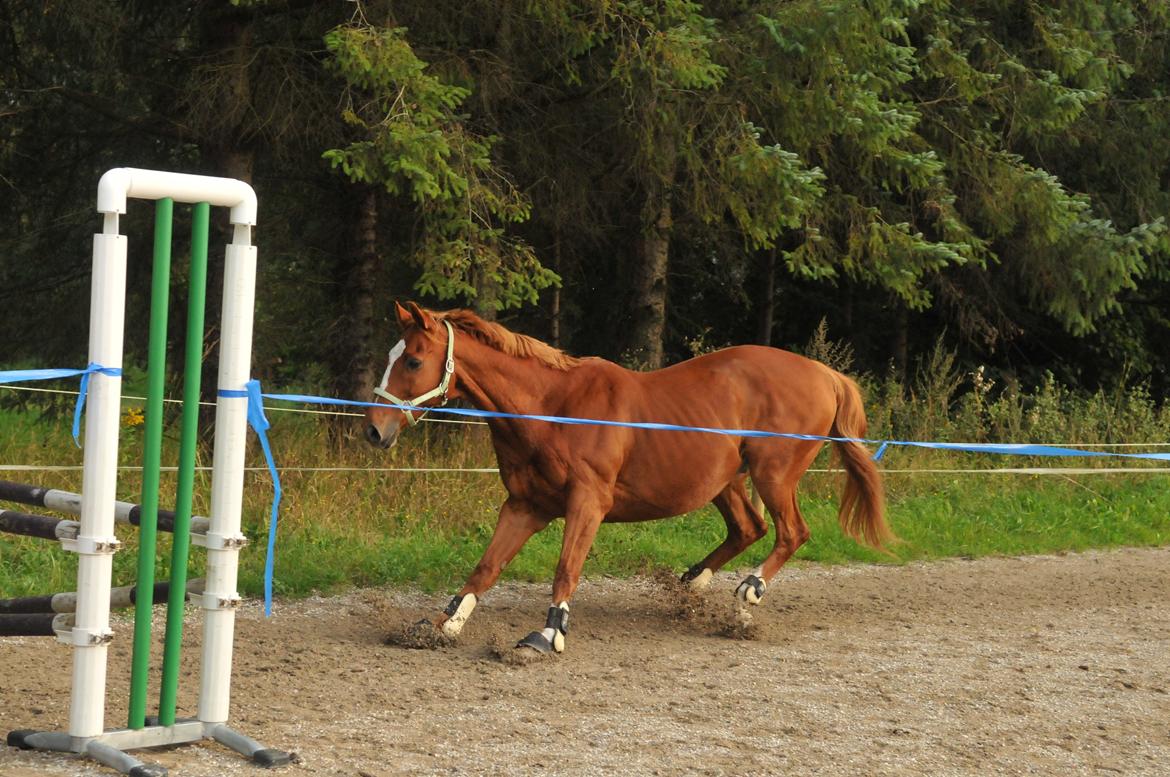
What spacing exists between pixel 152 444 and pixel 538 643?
263 cm

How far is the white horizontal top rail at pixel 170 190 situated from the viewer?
14.8ft

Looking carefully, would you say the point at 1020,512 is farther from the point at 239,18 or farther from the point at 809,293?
the point at 239,18

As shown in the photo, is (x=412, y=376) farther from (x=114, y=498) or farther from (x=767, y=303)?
(x=767, y=303)

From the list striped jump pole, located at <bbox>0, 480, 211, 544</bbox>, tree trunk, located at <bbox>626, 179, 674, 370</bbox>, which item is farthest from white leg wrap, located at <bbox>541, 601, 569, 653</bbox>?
tree trunk, located at <bbox>626, 179, 674, 370</bbox>

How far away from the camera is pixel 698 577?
8.29 metres

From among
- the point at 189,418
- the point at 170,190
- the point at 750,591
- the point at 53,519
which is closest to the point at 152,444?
the point at 189,418

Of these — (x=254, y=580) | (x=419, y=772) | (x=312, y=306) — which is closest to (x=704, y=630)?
(x=254, y=580)

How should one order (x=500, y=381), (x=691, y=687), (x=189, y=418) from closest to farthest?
(x=189, y=418) → (x=691, y=687) → (x=500, y=381)

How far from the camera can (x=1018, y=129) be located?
1326cm

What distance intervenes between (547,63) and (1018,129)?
4.86m

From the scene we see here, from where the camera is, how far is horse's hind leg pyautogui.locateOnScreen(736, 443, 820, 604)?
8.01m

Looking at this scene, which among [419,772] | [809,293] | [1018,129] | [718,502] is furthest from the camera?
[809,293]

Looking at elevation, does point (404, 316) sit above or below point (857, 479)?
above

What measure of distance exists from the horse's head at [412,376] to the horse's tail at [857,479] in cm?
277
